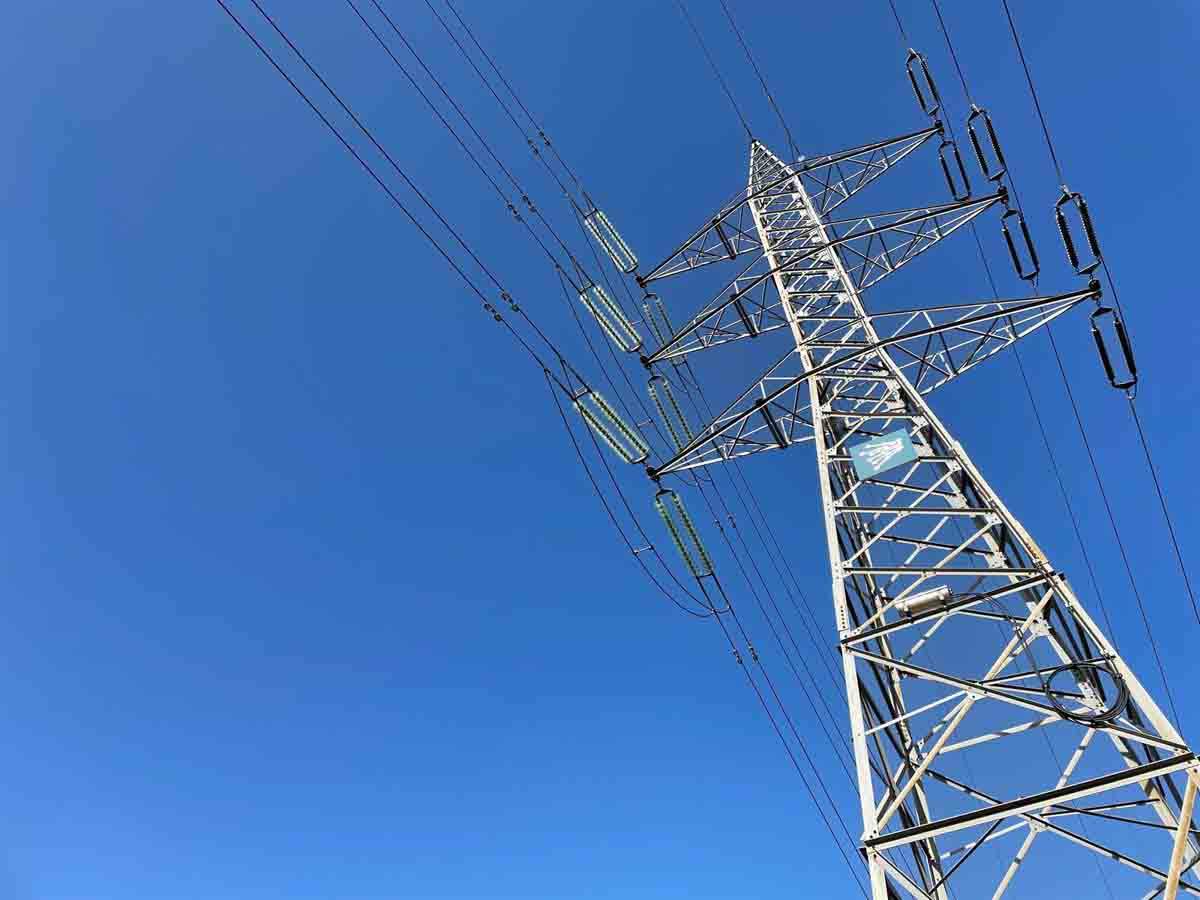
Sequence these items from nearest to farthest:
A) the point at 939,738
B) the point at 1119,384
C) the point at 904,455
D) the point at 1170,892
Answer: the point at 1170,892, the point at 939,738, the point at 904,455, the point at 1119,384

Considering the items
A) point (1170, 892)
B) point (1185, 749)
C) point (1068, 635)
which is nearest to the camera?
point (1170, 892)

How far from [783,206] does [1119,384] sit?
26.7 feet

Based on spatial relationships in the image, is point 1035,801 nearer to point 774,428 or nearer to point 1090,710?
point 1090,710

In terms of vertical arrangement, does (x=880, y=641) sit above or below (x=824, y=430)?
below

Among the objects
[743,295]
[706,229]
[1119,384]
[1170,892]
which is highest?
[706,229]

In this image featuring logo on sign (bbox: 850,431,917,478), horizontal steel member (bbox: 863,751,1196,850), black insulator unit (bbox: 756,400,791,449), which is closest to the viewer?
horizontal steel member (bbox: 863,751,1196,850)

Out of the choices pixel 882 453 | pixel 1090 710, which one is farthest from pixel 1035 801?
pixel 882 453

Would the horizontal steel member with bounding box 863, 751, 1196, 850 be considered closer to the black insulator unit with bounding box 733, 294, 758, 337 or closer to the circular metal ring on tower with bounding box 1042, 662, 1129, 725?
the circular metal ring on tower with bounding box 1042, 662, 1129, 725

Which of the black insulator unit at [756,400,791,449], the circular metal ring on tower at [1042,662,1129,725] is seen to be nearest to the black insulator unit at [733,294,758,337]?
the black insulator unit at [756,400,791,449]

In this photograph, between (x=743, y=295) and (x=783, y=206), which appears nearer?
(x=743, y=295)

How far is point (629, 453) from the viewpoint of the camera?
11.9m

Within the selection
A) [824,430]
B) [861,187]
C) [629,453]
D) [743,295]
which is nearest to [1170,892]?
[824,430]

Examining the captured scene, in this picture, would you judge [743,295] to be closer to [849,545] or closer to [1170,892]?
[849,545]

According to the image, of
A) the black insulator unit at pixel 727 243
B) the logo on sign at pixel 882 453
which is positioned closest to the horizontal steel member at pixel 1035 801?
the logo on sign at pixel 882 453
